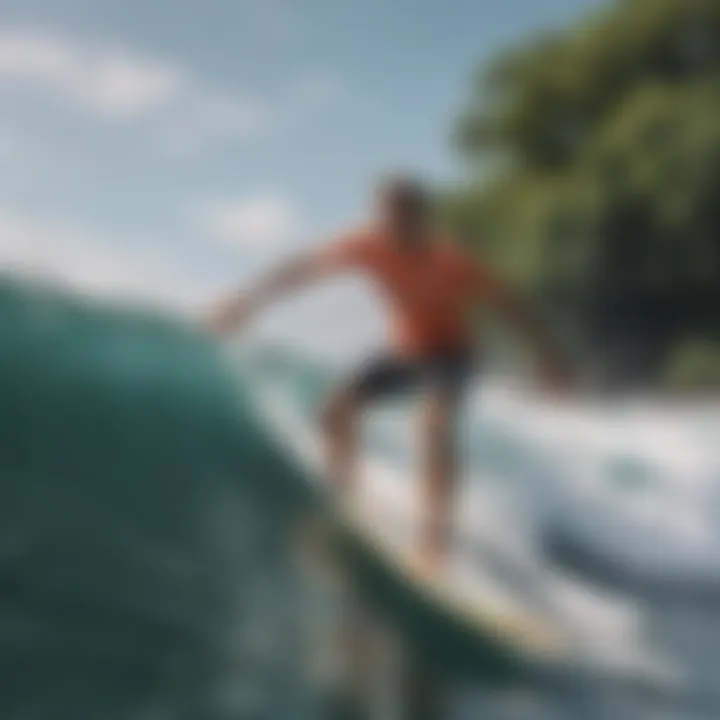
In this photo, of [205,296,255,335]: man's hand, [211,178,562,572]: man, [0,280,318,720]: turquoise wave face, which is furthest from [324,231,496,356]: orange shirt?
[0,280,318,720]: turquoise wave face

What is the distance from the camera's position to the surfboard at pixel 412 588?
1.66m

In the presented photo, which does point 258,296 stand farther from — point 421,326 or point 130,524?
point 130,524

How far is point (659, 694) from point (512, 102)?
812mm

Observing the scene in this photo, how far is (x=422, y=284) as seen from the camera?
1688 mm

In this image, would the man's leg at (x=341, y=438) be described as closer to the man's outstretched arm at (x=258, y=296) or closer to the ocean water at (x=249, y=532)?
the ocean water at (x=249, y=532)

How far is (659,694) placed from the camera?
1.71 m

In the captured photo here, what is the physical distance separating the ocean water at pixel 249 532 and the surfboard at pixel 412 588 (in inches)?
0.5

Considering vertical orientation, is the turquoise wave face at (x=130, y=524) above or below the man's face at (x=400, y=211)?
below

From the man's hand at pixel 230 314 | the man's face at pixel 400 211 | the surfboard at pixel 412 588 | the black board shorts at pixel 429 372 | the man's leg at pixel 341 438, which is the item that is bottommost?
the surfboard at pixel 412 588

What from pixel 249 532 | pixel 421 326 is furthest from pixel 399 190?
pixel 249 532

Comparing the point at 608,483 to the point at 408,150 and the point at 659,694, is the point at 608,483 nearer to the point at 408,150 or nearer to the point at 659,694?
the point at 659,694

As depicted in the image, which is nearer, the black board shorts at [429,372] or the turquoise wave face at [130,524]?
the turquoise wave face at [130,524]

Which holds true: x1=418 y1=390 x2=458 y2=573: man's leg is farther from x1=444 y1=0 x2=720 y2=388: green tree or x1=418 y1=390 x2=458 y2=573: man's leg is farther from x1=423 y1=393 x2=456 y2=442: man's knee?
x1=444 y1=0 x2=720 y2=388: green tree

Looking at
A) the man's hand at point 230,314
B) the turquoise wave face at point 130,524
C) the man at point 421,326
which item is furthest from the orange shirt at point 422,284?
the turquoise wave face at point 130,524
